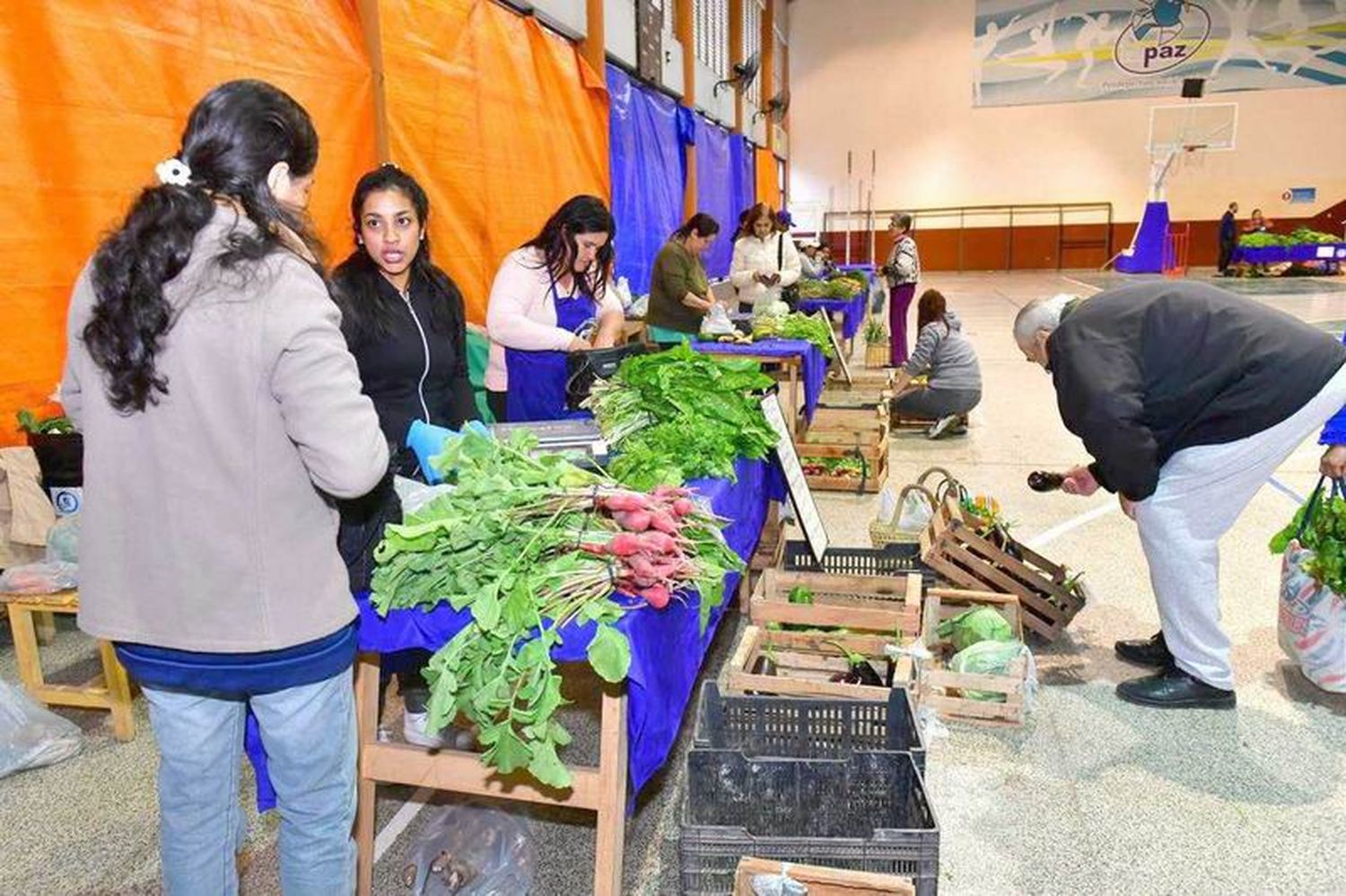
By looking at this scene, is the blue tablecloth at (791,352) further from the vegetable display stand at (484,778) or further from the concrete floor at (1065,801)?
the vegetable display stand at (484,778)

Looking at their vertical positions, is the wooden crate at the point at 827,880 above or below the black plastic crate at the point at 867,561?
above

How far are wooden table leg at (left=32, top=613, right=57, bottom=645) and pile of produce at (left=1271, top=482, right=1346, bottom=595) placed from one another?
4562mm

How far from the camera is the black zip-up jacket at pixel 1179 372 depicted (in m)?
2.76

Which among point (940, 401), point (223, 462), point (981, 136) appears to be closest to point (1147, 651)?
point (223, 462)

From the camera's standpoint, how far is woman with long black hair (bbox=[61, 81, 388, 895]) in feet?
4.43

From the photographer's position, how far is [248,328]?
1358 millimetres

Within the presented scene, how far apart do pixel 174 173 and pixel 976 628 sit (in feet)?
8.79

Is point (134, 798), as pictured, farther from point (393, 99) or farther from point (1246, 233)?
point (1246, 233)

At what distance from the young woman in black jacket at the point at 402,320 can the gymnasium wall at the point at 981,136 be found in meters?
22.2

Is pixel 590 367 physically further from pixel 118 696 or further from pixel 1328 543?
pixel 1328 543

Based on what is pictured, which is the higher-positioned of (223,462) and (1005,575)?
(223,462)

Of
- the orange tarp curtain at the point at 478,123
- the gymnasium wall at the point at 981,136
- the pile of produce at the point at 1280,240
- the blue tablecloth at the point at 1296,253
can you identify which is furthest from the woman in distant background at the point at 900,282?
the gymnasium wall at the point at 981,136

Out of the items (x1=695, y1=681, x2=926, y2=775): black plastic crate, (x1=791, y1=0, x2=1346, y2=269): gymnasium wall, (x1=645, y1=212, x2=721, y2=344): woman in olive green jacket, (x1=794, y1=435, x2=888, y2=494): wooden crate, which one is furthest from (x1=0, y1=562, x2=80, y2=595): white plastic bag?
(x1=791, y1=0, x2=1346, y2=269): gymnasium wall

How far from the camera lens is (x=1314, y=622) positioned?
297 cm
